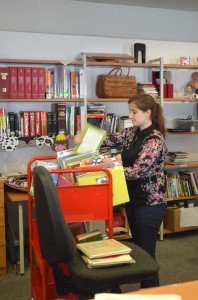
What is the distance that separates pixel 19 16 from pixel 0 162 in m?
1.53

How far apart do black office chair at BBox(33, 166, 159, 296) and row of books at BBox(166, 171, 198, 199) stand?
2479 mm

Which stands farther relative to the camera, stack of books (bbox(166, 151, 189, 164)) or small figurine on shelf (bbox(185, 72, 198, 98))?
small figurine on shelf (bbox(185, 72, 198, 98))

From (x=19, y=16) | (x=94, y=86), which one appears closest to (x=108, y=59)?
(x=94, y=86)

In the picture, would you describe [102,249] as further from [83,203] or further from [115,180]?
[115,180]

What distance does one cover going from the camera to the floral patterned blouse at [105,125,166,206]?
240 cm

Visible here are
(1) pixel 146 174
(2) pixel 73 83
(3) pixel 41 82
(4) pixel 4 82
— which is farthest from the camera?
(2) pixel 73 83

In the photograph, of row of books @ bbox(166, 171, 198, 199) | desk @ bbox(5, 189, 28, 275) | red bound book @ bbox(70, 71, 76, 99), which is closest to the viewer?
desk @ bbox(5, 189, 28, 275)

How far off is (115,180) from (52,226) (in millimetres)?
573

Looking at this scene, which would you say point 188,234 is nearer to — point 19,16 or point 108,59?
point 108,59

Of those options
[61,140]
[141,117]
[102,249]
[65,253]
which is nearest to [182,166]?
[61,140]

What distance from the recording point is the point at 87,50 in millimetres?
4234

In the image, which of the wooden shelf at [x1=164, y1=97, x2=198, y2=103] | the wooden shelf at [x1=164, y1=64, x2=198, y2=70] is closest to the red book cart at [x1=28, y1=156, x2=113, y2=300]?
the wooden shelf at [x1=164, y1=97, x2=198, y2=103]

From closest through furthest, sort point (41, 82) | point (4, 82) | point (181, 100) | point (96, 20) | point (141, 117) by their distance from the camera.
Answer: point (141, 117) → point (4, 82) → point (41, 82) → point (96, 20) → point (181, 100)

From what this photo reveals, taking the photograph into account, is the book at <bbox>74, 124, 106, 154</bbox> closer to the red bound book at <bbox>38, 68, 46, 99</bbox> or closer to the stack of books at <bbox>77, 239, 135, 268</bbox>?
the stack of books at <bbox>77, 239, 135, 268</bbox>
